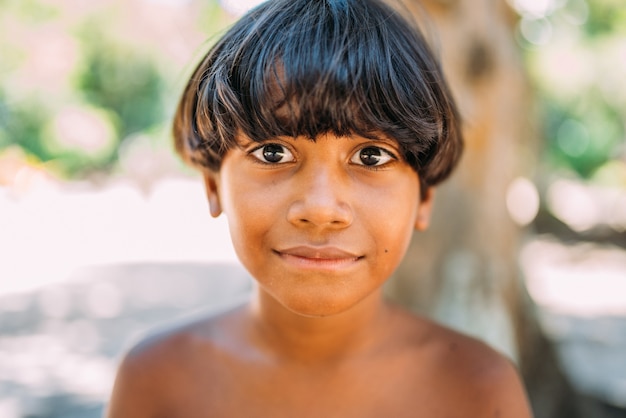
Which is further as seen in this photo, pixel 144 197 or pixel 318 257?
pixel 144 197

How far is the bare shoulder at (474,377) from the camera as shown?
1486mm

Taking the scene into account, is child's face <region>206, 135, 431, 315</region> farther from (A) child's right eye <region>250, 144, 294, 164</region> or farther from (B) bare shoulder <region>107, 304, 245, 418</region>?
(B) bare shoulder <region>107, 304, 245, 418</region>

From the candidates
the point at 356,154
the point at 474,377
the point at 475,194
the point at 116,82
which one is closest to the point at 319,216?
the point at 356,154

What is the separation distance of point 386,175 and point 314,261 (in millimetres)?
234

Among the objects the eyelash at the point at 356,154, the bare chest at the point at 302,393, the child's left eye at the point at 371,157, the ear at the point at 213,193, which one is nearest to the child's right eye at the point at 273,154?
the eyelash at the point at 356,154

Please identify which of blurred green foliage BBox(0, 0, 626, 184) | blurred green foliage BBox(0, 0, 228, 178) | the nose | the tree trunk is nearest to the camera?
the nose

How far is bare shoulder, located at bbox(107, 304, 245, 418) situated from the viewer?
1.54 meters

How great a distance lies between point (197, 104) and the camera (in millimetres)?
1429

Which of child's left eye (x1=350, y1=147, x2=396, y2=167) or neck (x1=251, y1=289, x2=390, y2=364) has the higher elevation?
child's left eye (x1=350, y1=147, x2=396, y2=167)

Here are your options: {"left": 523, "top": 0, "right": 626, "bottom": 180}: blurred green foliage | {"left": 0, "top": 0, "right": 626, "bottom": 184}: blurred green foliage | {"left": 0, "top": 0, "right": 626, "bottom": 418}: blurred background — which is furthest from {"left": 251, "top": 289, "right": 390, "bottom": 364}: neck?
{"left": 523, "top": 0, "right": 626, "bottom": 180}: blurred green foliage

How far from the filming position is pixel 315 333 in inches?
60.2

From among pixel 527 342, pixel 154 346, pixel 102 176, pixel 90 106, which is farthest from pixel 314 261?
pixel 90 106

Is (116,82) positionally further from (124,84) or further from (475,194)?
(475,194)

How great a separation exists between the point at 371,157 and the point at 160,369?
2.47 ft
